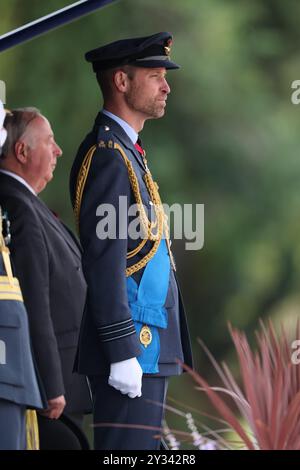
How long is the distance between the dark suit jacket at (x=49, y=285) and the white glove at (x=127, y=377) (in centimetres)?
31

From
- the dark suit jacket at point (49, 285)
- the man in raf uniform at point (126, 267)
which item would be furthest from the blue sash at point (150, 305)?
the dark suit jacket at point (49, 285)

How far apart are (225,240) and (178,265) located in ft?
0.86

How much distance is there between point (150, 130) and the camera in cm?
882

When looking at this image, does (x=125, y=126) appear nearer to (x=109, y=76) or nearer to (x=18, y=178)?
(x=109, y=76)

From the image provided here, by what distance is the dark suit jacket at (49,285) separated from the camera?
18.6 ft

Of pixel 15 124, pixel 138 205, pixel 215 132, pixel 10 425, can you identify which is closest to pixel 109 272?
pixel 138 205

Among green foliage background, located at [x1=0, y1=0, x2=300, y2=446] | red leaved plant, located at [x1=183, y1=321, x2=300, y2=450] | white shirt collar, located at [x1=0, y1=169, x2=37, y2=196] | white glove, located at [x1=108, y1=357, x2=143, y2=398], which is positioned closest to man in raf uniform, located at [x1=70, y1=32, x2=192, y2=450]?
white glove, located at [x1=108, y1=357, x2=143, y2=398]

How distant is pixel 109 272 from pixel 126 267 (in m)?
0.11

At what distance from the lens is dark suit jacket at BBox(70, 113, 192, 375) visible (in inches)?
213

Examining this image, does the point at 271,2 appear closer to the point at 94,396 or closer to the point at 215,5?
the point at 215,5

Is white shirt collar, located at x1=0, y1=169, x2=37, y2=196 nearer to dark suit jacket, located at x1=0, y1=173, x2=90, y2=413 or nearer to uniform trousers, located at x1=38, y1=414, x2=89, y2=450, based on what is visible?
dark suit jacket, located at x1=0, y1=173, x2=90, y2=413

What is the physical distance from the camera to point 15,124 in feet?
19.8
